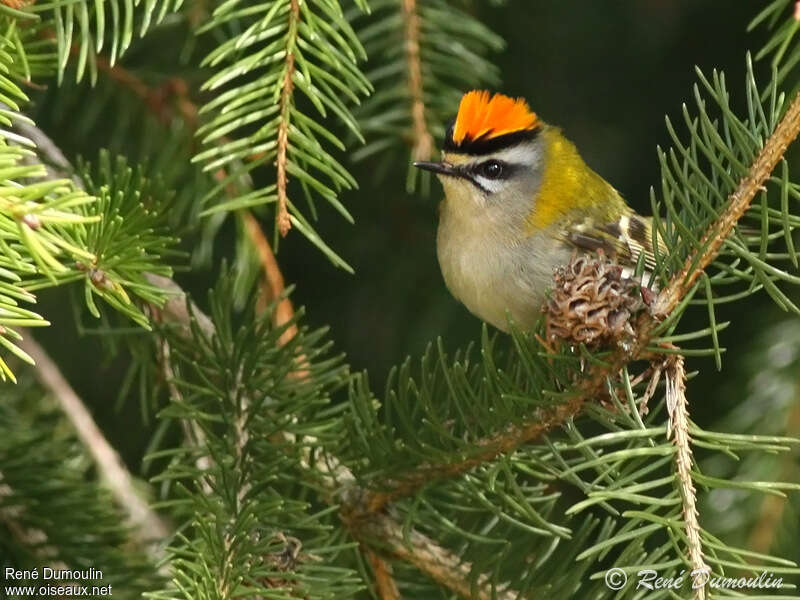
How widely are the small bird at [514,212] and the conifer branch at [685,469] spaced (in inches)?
29.0

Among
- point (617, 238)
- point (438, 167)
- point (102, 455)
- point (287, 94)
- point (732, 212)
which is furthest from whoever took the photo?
point (617, 238)

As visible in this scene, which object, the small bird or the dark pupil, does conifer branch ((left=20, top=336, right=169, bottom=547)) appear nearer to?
the small bird

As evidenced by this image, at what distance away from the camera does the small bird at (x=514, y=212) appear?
73.4 inches

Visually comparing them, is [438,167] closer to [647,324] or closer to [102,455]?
[102,455]

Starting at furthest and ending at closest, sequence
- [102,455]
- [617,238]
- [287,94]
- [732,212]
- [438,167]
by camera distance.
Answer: [617,238] < [438,167] < [102,455] < [287,94] < [732,212]

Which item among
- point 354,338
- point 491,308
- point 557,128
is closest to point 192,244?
point 354,338

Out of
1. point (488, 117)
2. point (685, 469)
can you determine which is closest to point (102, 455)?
point (488, 117)

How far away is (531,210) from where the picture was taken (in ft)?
6.80

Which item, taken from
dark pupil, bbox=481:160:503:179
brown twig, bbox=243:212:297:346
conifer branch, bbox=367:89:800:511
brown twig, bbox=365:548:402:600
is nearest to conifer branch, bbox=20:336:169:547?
brown twig, bbox=243:212:297:346

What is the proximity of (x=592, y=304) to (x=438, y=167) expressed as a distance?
804 mm

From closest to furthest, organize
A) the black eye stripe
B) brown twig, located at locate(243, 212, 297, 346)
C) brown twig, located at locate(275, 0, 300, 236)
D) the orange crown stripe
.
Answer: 1. brown twig, located at locate(275, 0, 300, 236)
2. brown twig, located at locate(243, 212, 297, 346)
3. the orange crown stripe
4. the black eye stripe

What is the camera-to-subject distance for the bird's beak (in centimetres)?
169

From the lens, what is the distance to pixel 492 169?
207 centimetres

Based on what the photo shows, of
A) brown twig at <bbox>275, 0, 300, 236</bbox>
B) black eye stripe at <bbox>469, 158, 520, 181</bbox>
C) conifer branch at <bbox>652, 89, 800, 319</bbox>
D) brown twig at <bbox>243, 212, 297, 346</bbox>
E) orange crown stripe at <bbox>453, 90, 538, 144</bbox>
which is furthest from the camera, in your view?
black eye stripe at <bbox>469, 158, 520, 181</bbox>
